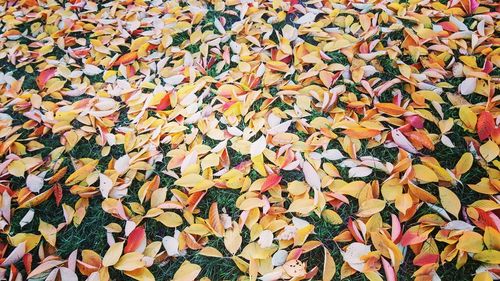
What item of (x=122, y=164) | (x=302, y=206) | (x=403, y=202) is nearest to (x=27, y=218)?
(x=122, y=164)

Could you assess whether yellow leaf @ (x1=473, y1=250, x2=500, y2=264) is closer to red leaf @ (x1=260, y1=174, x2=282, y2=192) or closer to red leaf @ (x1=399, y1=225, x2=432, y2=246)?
red leaf @ (x1=399, y1=225, x2=432, y2=246)

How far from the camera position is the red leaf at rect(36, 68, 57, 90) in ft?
6.82

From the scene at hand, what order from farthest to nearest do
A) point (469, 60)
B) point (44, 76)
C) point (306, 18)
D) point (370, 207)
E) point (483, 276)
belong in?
point (306, 18), point (44, 76), point (469, 60), point (370, 207), point (483, 276)

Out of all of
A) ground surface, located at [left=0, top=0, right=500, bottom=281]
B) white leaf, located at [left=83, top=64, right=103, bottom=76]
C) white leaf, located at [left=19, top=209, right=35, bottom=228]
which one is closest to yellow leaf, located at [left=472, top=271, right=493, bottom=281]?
ground surface, located at [left=0, top=0, right=500, bottom=281]

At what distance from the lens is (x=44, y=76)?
2113 mm

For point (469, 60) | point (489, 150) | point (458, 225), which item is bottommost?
point (458, 225)

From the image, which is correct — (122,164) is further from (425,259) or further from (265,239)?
(425,259)

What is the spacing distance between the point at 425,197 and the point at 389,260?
275 mm

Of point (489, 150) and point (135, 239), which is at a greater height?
point (489, 150)

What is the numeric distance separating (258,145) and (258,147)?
0.04 feet

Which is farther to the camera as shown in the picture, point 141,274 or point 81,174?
point 81,174

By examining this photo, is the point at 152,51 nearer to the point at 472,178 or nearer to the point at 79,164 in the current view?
the point at 79,164

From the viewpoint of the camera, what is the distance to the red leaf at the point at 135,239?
145cm

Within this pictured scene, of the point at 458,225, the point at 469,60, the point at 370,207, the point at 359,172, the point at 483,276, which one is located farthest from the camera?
the point at 469,60
